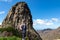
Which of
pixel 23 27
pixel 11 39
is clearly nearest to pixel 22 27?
pixel 23 27

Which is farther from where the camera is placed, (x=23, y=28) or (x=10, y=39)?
(x=10, y=39)

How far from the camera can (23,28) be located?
14.1 m

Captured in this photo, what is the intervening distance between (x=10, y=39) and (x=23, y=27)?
934 centimetres

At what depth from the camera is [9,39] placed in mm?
23141

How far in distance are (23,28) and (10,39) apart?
937 centimetres

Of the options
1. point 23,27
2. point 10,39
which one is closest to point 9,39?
point 10,39

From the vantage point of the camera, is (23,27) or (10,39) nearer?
(23,27)

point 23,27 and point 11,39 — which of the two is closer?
point 23,27

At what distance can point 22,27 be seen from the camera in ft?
46.2

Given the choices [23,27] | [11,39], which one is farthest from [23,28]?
[11,39]

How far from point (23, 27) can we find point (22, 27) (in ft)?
0.25

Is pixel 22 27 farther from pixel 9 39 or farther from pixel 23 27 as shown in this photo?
pixel 9 39

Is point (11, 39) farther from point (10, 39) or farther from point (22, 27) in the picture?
point (22, 27)

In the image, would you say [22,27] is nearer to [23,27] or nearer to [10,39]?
[23,27]
